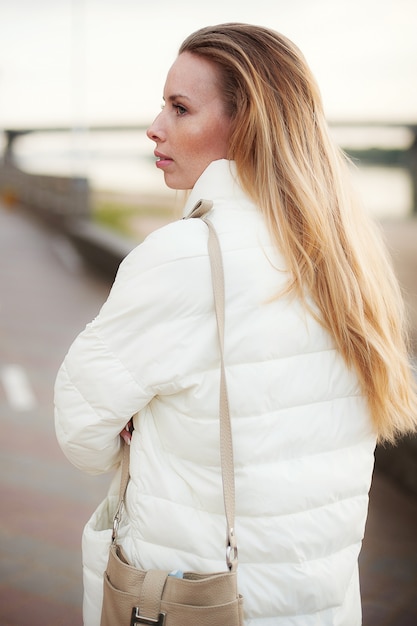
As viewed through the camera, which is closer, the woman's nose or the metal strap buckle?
the metal strap buckle

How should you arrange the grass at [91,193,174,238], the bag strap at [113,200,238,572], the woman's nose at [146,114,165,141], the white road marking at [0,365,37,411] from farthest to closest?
the grass at [91,193,174,238] → the white road marking at [0,365,37,411] → the woman's nose at [146,114,165,141] → the bag strap at [113,200,238,572]

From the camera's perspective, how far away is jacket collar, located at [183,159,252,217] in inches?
59.8

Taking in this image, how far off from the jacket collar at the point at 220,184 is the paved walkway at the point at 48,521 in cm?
198

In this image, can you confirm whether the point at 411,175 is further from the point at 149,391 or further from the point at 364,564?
the point at 149,391

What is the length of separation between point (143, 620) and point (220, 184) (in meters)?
0.86

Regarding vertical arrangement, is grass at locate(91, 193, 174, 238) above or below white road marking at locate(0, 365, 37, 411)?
above

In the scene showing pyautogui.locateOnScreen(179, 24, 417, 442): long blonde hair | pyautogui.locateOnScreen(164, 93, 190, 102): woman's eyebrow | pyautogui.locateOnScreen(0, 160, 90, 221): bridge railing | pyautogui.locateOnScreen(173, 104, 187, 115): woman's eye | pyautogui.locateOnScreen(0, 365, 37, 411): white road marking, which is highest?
pyautogui.locateOnScreen(0, 160, 90, 221): bridge railing

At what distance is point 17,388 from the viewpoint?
548 cm

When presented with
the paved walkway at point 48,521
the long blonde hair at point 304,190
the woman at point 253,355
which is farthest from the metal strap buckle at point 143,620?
the paved walkway at point 48,521

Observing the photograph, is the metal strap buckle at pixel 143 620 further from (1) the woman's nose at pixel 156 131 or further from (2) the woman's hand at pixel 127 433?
(1) the woman's nose at pixel 156 131

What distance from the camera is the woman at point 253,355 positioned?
4.71 ft

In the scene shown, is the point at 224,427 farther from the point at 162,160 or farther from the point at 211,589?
the point at 162,160

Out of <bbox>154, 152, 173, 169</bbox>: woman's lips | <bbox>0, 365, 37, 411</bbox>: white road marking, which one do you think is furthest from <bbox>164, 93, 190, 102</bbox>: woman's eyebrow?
<bbox>0, 365, 37, 411</bbox>: white road marking

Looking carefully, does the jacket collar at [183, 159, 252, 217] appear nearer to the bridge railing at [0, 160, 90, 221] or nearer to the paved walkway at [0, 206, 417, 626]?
the paved walkway at [0, 206, 417, 626]
